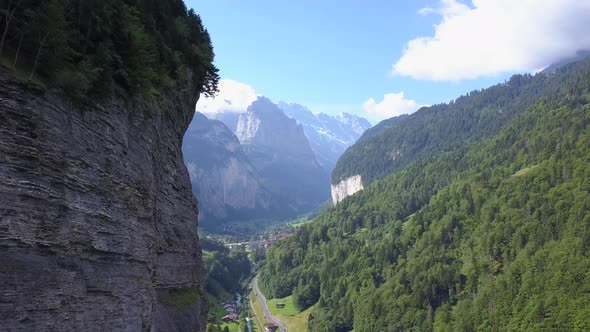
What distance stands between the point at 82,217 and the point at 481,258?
124 meters

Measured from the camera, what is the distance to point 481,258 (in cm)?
12494

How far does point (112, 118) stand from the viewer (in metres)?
23.9

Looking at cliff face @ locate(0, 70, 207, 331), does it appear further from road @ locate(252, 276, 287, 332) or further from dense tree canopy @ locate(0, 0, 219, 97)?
road @ locate(252, 276, 287, 332)

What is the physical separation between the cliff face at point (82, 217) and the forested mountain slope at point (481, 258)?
90.6 m

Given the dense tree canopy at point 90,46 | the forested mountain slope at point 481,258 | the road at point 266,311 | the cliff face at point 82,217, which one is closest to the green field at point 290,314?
the road at point 266,311

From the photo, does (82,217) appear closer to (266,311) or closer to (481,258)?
(481,258)

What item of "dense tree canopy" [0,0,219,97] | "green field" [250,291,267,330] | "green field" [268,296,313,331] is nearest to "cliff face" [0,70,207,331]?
"dense tree canopy" [0,0,219,97]

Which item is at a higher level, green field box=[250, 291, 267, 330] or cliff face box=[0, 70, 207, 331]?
cliff face box=[0, 70, 207, 331]

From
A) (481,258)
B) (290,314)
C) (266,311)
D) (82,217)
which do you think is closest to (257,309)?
(266,311)

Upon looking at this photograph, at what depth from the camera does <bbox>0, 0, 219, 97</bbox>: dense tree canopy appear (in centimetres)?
1952

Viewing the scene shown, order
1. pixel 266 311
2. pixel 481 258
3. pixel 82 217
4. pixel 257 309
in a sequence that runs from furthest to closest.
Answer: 1. pixel 257 309
2. pixel 266 311
3. pixel 481 258
4. pixel 82 217

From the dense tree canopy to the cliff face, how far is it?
1308 mm

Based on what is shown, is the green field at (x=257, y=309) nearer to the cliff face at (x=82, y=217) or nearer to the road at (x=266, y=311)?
the road at (x=266, y=311)

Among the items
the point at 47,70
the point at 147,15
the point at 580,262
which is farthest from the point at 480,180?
the point at 47,70
